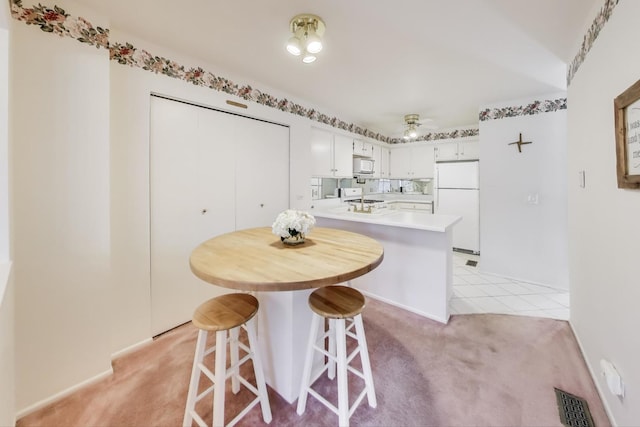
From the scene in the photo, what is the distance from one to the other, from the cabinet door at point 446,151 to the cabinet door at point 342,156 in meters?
1.82

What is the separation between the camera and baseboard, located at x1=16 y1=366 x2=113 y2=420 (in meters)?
1.33

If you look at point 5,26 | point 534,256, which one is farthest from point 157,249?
point 534,256

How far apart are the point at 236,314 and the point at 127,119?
1615 mm

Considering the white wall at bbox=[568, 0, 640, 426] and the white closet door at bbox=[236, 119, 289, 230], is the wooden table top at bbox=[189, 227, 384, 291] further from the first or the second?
the white wall at bbox=[568, 0, 640, 426]

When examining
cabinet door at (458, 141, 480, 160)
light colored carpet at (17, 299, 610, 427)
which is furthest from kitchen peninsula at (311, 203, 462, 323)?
cabinet door at (458, 141, 480, 160)

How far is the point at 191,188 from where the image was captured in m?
2.16

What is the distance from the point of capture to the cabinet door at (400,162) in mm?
5051

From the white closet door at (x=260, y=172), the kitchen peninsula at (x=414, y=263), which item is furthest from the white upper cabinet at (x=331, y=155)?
the kitchen peninsula at (x=414, y=263)

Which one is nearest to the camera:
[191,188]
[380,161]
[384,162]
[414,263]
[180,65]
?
[180,65]

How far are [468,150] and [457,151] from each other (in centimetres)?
17

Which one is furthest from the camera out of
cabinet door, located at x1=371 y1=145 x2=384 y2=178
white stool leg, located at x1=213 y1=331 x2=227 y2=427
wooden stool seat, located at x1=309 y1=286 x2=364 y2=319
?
cabinet door, located at x1=371 y1=145 x2=384 y2=178

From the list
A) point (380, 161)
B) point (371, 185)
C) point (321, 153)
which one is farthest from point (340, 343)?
point (371, 185)

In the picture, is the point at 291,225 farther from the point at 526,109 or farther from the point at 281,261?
the point at 526,109

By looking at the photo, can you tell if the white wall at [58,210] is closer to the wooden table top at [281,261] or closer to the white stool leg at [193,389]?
the wooden table top at [281,261]
